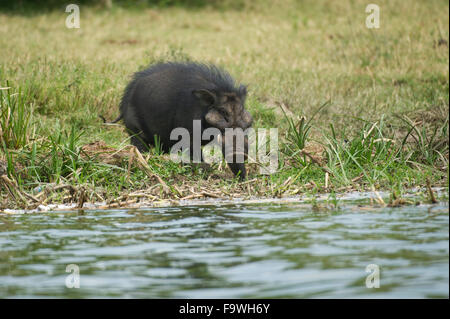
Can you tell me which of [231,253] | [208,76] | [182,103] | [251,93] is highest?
[208,76]

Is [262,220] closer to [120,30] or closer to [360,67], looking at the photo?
[360,67]

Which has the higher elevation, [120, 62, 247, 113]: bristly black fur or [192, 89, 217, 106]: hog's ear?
[120, 62, 247, 113]: bristly black fur

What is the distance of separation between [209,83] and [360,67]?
856 cm

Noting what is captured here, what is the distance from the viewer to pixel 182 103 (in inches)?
361

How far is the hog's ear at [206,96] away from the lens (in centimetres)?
860

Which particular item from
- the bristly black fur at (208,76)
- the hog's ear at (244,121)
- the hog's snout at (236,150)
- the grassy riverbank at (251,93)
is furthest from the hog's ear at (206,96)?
the grassy riverbank at (251,93)

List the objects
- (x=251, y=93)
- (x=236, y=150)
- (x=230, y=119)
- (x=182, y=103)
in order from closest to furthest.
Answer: (x=236, y=150), (x=230, y=119), (x=182, y=103), (x=251, y=93)

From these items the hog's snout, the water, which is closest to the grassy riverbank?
the hog's snout

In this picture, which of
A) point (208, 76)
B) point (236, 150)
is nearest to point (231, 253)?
point (236, 150)

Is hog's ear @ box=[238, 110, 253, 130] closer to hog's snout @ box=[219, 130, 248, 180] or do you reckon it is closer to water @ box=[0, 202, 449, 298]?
hog's snout @ box=[219, 130, 248, 180]

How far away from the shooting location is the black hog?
8555 millimetres

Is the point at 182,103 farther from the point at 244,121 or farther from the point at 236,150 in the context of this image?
the point at 236,150

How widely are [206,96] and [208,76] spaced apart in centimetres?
61

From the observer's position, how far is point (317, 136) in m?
10.9
